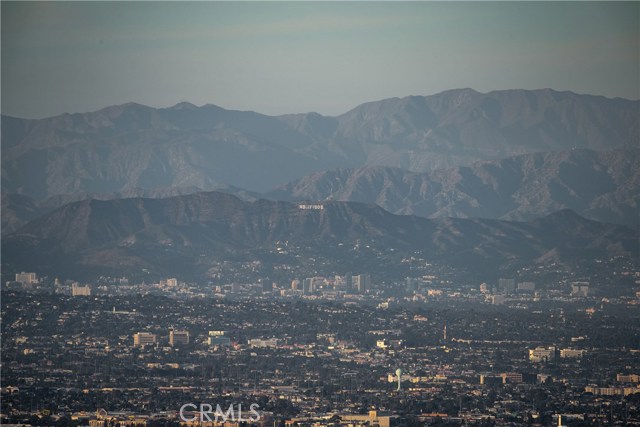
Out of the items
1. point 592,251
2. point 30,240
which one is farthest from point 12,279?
point 592,251

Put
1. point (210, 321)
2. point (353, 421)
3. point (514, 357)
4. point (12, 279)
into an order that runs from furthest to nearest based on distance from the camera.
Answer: point (12, 279), point (210, 321), point (514, 357), point (353, 421)

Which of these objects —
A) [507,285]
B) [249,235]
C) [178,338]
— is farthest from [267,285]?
[178,338]

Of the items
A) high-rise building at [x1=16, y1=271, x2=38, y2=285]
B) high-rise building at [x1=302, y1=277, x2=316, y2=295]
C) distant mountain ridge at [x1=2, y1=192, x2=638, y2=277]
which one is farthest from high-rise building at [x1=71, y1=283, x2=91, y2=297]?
high-rise building at [x1=302, y1=277, x2=316, y2=295]

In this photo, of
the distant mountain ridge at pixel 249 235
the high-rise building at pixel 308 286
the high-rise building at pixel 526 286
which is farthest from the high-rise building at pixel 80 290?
the high-rise building at pixel 526 286

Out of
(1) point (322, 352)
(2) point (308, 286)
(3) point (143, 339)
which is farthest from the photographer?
(2) point (308, 286)

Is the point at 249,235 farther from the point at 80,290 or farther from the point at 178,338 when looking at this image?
the point at 178,338

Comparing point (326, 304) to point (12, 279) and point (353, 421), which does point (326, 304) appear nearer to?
point (12, 279)
